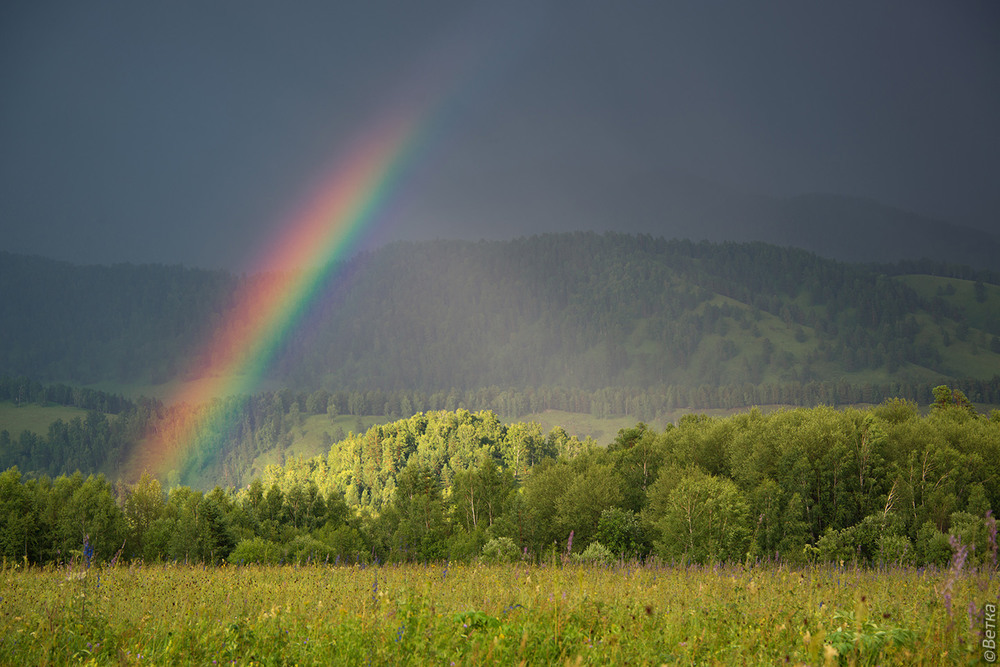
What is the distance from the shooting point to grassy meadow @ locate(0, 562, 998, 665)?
8.13 meters

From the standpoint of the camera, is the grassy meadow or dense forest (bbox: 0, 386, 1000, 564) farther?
dense forest (bbox: 0, 386, 1000, 564)

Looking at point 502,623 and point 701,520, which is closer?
point 502,623

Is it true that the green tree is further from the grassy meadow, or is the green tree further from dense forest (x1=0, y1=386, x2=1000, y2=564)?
the grassy meadow

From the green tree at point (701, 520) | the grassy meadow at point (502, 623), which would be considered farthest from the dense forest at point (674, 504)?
the grassy meadow at point (502, 623)

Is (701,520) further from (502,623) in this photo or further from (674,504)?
(502,623)

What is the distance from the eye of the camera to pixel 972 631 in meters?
7.71

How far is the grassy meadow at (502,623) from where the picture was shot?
813 cm

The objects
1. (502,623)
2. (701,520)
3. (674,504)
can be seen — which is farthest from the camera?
(674,504)

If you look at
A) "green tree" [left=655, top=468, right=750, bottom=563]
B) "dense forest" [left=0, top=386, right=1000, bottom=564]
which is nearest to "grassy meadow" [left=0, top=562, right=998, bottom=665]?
"dense forest" [left=0, top=386, right=1000, bottom=564]

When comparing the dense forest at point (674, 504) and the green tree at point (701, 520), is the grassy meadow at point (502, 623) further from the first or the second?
the green tree at point (701, 520)

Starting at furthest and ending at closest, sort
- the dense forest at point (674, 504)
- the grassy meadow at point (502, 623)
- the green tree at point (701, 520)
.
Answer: the dense forest at point (674, 504) → the green tree at point (701, 520) → the grassy meadow at point (502, 623)

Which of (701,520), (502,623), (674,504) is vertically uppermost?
(502,623)

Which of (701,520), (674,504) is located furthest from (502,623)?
(674,504)

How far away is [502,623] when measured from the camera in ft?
30.2
